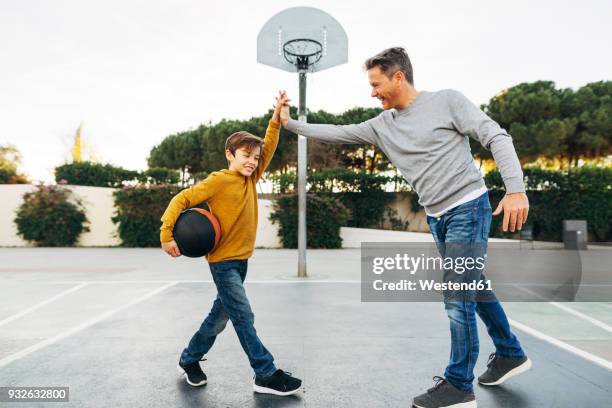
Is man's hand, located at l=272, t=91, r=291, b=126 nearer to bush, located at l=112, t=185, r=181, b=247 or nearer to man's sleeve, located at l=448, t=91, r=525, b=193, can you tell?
man's sleeve, located at l=448, t=91, r=525, b=193

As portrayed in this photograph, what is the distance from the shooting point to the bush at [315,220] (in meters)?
12.7

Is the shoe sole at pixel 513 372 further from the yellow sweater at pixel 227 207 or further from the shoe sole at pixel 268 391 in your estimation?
the yellow sweater at pixel 227 207

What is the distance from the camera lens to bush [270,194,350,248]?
500 inches

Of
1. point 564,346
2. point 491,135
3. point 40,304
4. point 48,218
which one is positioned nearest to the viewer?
point 491,135

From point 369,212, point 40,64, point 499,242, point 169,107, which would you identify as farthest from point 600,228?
point 40,64

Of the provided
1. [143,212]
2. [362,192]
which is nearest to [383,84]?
[143,212]

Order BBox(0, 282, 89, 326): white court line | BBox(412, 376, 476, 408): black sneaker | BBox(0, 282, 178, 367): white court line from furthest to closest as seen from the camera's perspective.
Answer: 1. BBox(0, 282, 89, 326): white court line
2. BBox(0, 282, 178, 367): white court line
3. BBox(412, 376, 476, 408): black sneaker

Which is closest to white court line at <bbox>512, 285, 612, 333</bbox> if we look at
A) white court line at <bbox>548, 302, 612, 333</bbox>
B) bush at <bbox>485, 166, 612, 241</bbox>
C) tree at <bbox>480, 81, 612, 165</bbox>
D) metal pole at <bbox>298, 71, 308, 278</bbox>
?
white court line at <bbox>548, 302, 612, 333</bbox>

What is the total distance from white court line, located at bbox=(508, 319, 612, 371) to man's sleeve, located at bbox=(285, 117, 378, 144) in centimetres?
224

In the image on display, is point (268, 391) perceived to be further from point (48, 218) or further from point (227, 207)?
point (48, 218)

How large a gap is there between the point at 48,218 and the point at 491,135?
1496cm

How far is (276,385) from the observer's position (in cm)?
230

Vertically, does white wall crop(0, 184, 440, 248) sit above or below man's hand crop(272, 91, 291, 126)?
below

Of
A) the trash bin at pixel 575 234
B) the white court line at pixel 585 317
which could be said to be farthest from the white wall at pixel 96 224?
the white court line at pixel 585 317
